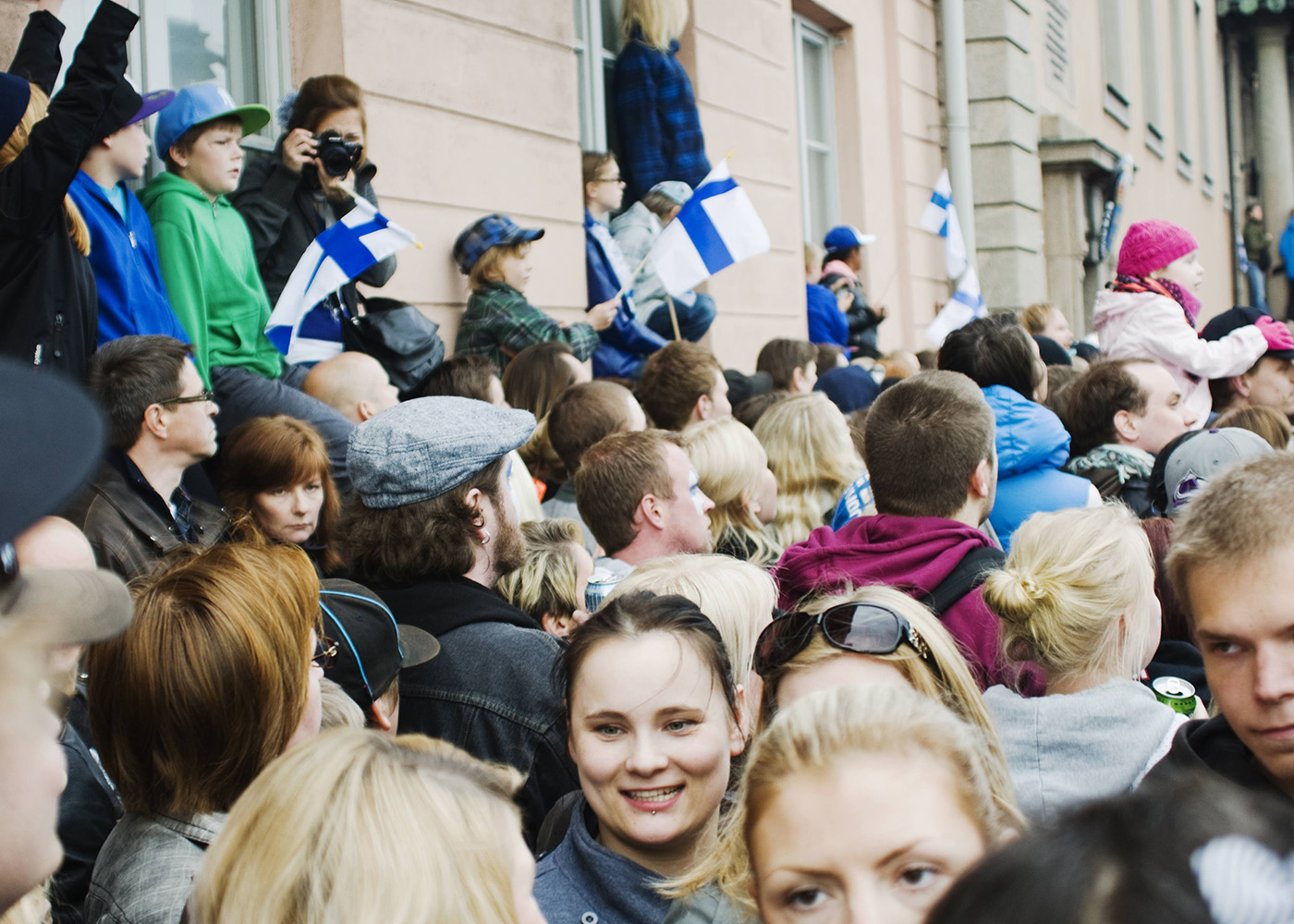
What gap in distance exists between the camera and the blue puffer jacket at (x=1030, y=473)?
14.3 ft

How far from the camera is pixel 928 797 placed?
1.66 metres

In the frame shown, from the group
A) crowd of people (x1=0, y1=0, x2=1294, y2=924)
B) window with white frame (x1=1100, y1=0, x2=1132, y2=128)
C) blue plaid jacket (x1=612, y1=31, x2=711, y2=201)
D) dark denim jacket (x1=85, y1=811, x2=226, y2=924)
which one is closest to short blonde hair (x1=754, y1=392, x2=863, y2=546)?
crowd of people (x1=0, y1=0, x2=1294, y2=924)

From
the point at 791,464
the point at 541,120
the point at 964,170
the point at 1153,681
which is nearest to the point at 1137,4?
the point at 964,170

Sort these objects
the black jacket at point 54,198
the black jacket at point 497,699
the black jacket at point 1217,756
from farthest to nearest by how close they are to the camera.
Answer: the black jacket at point 54,198, the black jacket at point 497,699, the black jacket at point 1217,756

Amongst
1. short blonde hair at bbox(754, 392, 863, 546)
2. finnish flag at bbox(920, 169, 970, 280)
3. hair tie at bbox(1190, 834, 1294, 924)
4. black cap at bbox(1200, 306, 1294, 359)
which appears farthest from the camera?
finnish flag at bbox(920, 169, 970, 280)

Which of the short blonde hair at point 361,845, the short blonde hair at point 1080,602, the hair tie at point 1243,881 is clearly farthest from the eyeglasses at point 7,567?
the short blonde hair at point 1080,602

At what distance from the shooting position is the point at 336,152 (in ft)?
17.8

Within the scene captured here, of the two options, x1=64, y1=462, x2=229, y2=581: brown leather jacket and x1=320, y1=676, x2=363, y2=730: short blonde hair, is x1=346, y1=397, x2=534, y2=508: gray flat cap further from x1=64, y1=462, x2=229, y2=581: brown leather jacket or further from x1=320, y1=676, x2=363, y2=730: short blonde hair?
x1=320, y1=676, x2=363, y2=730: short blonde hair

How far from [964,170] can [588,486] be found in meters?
10.9

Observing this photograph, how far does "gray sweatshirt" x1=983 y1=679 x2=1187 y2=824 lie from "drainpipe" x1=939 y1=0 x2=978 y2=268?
11.8 m

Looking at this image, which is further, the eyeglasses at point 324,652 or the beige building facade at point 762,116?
the beige building facade at point 762,116

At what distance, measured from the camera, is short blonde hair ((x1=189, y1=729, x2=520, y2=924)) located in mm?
1541

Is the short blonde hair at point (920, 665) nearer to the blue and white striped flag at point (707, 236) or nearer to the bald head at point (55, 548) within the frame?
the bald head at point (55, 548)

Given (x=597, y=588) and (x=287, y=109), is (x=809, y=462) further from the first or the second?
(x=287, y=109)
